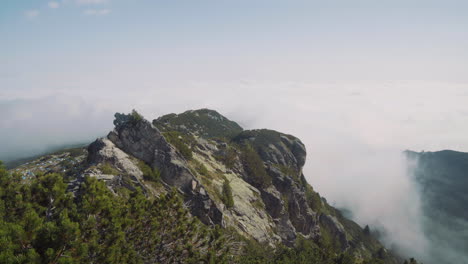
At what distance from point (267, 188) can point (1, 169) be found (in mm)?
98654

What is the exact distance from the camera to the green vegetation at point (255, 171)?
110931 millimetres

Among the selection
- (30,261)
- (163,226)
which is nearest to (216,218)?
(163,226)

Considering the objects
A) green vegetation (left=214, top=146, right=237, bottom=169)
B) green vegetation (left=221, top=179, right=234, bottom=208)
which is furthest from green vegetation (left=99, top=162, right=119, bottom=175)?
green vegetation (left=214, top=146, right=237, bottom=169)

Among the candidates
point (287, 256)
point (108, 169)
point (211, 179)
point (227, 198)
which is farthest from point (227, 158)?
point (108, 169)

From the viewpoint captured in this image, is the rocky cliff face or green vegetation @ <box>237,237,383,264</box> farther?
the rocky cliff face

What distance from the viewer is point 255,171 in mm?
113688

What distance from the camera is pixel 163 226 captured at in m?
23.8

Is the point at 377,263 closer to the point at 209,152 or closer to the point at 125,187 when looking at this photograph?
the point at 209,152

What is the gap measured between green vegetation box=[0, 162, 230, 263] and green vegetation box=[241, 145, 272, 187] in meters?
85.9

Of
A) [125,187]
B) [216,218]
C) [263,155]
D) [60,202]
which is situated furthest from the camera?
[263,155]

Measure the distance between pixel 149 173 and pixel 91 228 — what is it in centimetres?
3845

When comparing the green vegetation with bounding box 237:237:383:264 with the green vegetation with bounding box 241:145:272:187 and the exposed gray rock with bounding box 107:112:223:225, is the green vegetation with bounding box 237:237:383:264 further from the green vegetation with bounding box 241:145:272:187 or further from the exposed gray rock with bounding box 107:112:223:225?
the green vegetation with bounding box 241:145:272:187

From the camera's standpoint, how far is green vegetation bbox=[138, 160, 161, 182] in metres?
55.0

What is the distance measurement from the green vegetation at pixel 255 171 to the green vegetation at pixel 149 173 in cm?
6193
